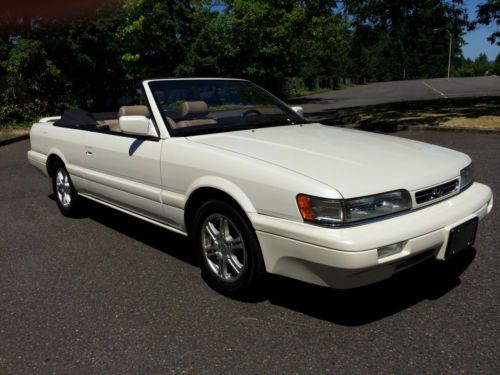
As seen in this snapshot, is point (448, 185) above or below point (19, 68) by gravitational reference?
below

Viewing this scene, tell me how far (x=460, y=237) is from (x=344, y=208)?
0.86m

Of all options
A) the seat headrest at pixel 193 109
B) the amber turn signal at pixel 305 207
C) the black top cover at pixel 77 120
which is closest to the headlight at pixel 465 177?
the amber turn signal at pixel 305 207

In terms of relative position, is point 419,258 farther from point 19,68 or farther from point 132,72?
point 132,72

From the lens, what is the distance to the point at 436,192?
2.86 metres

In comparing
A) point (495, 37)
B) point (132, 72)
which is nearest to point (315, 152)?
point (495, 37)

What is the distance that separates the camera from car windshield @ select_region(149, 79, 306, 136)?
3752 mm

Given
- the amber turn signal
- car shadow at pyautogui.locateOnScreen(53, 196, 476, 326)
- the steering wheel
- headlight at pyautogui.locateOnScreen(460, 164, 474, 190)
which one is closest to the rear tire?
the steering wheel

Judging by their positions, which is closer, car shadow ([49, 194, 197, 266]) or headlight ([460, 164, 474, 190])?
headlight ([460, 164, 474, 190])

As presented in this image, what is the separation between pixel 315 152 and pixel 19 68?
17.3 meters

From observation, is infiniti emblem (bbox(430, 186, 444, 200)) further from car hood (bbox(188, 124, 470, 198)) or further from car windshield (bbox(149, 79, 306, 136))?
car windshield (bbox(149, 79, 306, 136))

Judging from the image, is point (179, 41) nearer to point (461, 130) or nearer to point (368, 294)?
point (461, 130)

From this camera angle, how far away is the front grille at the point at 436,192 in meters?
2.75

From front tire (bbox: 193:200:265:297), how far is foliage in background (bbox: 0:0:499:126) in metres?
13.6

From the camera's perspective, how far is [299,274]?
2.67 m
